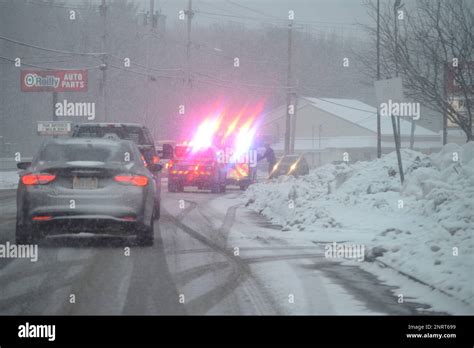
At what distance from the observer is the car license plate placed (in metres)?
13.1

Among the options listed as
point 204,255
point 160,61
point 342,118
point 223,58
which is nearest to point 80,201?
point 204,255

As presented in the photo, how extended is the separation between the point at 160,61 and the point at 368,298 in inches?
3657

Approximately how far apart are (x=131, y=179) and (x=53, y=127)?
115 feet

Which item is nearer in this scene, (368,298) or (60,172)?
(368,298)

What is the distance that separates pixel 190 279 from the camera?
10531 millimetres

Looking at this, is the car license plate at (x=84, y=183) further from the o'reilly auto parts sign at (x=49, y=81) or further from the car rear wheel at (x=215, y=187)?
the o'reilly auto parts sign at (x=49, y=81)

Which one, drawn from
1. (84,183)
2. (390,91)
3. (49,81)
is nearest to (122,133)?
(390,91)

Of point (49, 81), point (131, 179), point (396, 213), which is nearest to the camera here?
point (131, 179)

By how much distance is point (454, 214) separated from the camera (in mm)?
12734

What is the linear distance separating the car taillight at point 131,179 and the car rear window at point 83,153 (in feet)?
1.56

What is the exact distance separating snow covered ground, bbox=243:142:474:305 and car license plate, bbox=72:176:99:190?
13.9 feet

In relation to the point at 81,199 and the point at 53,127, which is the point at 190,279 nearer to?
the point at 81,199
